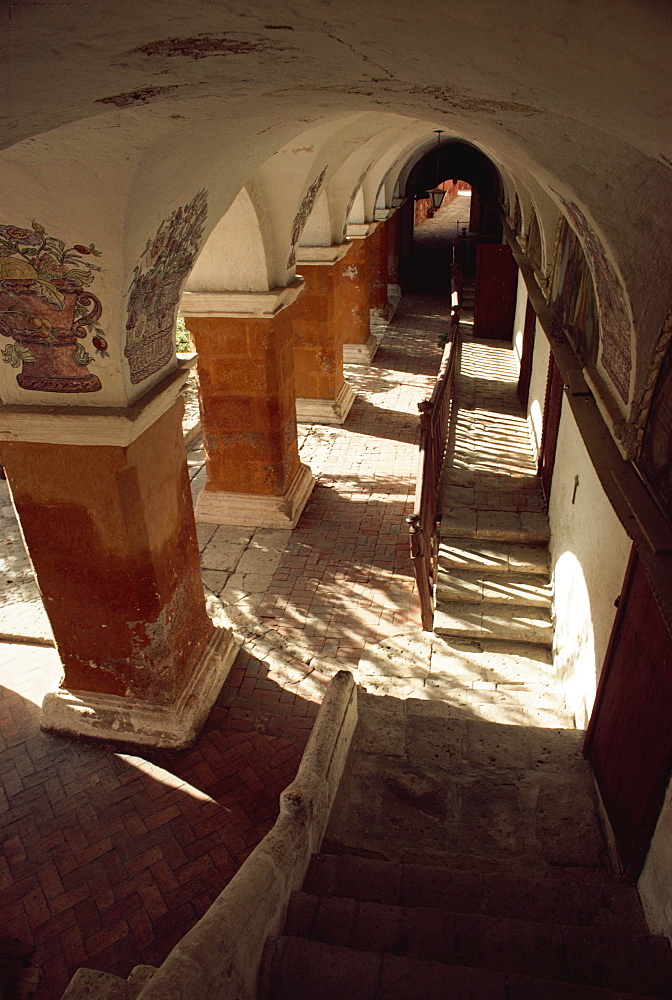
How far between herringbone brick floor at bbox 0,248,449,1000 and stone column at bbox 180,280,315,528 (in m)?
0.99

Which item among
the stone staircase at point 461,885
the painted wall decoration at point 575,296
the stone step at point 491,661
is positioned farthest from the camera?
the stone step at point 491,661

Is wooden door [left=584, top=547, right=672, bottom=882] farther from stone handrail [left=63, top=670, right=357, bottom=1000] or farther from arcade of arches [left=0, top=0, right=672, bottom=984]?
stone handrail [left=63, top=670, right=357, bottom=1000]

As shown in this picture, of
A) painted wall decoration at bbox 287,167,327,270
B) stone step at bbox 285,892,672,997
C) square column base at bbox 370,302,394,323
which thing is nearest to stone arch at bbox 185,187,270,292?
painted wall decoration at bbox 287,167,327,270

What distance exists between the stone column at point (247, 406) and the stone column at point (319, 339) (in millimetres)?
2606

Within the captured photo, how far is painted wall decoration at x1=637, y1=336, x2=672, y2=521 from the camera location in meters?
3.02

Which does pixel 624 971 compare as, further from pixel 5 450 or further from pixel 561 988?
pixel 5 450

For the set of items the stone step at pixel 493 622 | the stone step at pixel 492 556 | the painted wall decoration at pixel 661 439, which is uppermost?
the painted wall decoration at pixel 661 439

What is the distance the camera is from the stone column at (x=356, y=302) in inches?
555

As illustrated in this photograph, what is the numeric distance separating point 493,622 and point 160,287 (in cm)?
445

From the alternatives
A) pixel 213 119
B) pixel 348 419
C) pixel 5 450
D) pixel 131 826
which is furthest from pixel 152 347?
pixel 348 419

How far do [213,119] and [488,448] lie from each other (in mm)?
7150

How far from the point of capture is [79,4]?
149cm

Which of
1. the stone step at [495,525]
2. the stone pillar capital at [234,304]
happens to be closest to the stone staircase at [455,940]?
the stone step at [495,525]

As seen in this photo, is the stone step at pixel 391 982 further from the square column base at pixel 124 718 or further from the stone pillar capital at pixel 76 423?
the stone pillar capital at pixel 76 423
